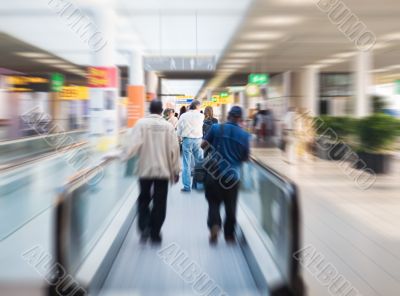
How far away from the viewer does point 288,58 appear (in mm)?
19062

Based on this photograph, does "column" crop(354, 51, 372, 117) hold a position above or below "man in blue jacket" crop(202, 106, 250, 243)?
above

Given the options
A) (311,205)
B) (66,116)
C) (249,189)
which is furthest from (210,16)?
(66,116)

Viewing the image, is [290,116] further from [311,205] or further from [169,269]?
[169,269]

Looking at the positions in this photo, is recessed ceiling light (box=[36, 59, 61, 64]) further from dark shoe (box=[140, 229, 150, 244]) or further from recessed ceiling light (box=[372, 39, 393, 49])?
dark shoe (box=[140, 229, 150, 244])

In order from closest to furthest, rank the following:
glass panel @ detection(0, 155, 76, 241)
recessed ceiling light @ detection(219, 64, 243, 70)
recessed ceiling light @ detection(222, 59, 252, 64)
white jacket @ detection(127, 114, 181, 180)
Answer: white jacket @ detection(127, 114, 181, 180) → glass panel @ detection(0, 155, 76, 241) → recessed ceiling light @ detection(222, 59, 252, 64) → recessed ceiling light @ detection(219, 64, 243, 70)

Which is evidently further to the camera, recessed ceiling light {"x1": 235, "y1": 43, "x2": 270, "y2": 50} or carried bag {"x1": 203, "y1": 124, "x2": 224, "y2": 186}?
recessed ceiling light {"x1": 235, "y1": 43, "x2": 270, "y2": 50}

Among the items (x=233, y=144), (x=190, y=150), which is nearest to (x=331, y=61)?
(x=190, y=150)

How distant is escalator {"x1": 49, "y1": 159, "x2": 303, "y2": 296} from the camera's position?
11.4 ft

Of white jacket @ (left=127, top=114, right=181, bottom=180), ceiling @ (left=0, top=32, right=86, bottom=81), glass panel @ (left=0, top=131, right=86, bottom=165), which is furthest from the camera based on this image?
ceiling @ (left=0, top=32, right=86, bottom=81)

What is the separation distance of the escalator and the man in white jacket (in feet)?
1.47

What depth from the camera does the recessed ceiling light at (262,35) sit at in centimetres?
1276

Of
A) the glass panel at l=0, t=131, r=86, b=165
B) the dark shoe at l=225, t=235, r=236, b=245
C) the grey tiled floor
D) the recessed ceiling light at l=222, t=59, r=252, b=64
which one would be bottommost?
the grey tiled floor

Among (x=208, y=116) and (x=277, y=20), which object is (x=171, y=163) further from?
(x=277, y=20)

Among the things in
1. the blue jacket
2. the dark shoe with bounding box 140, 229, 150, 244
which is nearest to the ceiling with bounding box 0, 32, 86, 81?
the dark shoe with bounding box 140, 229, 150, 244
